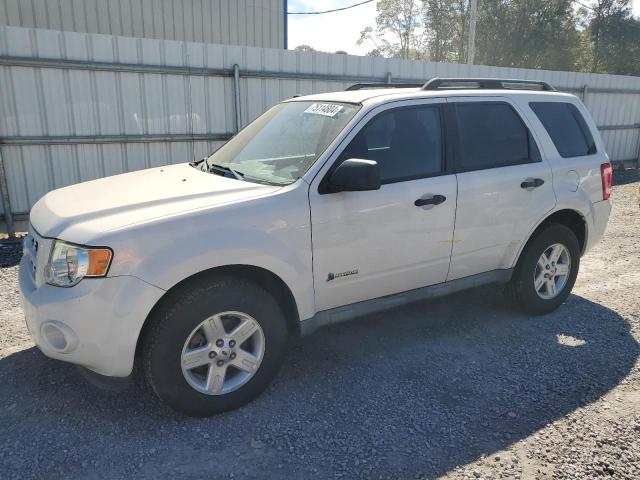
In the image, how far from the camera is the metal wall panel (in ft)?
33.0

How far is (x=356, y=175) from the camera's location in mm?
3152

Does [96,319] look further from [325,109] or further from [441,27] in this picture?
[441,27]

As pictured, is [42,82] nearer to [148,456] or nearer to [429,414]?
[148,456]

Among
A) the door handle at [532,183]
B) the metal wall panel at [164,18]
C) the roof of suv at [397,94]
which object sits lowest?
the door handle at [532,183]

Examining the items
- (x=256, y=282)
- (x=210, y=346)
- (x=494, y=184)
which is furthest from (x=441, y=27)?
(x=210, y=346)

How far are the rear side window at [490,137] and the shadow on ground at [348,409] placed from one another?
141 cm

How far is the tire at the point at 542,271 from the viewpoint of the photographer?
175 inches

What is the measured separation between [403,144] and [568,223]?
2.01 metres

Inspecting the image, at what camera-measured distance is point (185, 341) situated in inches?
115

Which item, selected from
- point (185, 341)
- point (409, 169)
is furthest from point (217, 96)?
point (185, 341)

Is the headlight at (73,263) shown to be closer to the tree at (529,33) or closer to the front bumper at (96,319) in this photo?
the front bumper at (96,319)

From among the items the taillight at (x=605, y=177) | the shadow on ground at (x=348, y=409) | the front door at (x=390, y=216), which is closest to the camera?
the shadow on ground at (x=348, y=409)

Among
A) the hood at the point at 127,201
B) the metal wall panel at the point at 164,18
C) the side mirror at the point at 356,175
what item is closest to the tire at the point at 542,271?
the side mirror at the point at 356,175

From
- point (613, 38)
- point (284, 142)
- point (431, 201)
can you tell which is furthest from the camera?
point (613, 38)
